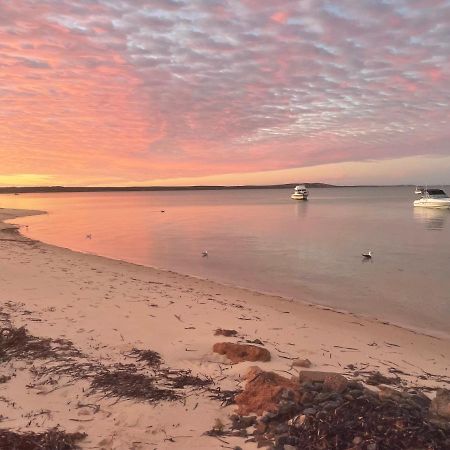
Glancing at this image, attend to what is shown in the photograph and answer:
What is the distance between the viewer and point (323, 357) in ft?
23.7

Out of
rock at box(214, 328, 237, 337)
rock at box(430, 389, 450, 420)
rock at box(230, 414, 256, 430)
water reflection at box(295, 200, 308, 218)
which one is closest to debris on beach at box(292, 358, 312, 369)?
rock at box(214, 328, 237, 337)

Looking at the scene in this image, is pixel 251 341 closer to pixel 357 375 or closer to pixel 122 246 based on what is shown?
pixel 357 375

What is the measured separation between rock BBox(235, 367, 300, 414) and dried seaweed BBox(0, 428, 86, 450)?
5.52 feet

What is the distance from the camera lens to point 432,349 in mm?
9141

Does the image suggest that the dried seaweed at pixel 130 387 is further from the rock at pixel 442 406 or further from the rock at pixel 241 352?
the rock at pixel 442 406

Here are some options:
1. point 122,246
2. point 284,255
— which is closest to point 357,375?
point 284,255

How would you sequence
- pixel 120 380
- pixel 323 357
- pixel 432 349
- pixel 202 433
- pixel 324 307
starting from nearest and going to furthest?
pixel 202 433, pixel 120 380, pixel 323 357, pixel 432 349, pixel 324 307

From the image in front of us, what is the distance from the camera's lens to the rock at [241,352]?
6555 mm

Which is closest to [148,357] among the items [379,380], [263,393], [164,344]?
[164,344]

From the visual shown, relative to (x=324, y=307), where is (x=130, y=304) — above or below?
above

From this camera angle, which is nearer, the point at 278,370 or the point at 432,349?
the point at 278,370

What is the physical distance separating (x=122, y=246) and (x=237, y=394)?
24.6 meters

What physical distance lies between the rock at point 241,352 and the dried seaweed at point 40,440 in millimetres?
2774

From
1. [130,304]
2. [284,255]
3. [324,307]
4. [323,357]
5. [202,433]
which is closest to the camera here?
[202,433]
